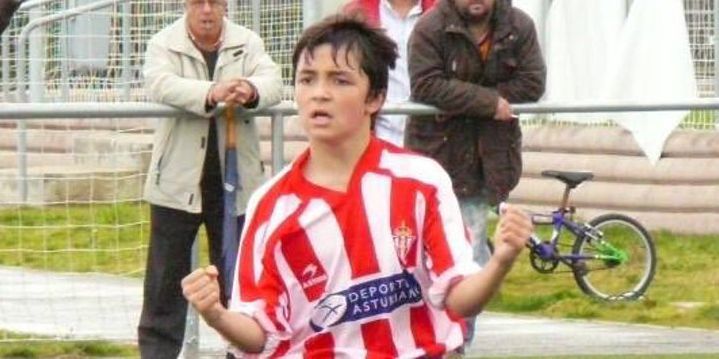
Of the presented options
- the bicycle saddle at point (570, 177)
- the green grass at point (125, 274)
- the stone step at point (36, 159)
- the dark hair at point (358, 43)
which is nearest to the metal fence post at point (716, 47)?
the green grass at point (125, 274)

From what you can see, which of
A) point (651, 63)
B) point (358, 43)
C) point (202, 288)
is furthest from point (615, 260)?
point (202, 288)

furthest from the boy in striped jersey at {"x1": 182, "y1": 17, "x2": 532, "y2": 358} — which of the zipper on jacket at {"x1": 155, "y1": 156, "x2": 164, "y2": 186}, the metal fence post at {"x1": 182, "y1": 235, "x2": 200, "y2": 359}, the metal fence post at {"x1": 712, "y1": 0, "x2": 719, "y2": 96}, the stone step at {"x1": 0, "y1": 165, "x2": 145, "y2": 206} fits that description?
the metal fence post at {"x1": 712, "y1": 0, "x2": 719, "y2": 96}

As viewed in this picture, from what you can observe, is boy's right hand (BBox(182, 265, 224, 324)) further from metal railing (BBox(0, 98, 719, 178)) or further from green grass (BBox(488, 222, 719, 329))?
green grass (BBox(488, 222, 719, 329))

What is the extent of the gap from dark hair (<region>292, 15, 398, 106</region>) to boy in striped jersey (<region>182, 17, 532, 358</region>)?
1 centimetres

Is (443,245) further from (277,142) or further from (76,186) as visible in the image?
(76,186)

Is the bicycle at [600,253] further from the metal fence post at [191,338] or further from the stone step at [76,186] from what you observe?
the metal fence post at [191,338]

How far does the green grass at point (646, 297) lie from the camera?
42.0 feet

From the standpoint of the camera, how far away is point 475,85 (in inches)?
394

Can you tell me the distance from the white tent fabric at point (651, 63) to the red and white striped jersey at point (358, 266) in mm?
8732

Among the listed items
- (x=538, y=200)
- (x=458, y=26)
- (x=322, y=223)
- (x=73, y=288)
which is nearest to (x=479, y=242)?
(x=458, y=26)

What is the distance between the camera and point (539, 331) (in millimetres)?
12023

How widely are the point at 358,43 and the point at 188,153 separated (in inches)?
154

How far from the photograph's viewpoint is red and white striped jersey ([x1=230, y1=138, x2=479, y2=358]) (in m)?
5.43

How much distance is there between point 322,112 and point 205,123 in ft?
13.2
